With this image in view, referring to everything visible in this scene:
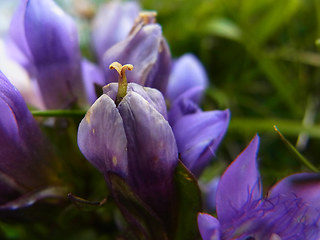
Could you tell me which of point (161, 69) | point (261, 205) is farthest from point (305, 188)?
point (161, 69)

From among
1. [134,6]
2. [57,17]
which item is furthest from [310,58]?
[57,17]

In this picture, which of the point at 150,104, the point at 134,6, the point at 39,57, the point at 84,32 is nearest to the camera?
the point at 150,104

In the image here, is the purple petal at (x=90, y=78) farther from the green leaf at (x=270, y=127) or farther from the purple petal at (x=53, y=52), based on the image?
the green leaf at (x=270, y=127)

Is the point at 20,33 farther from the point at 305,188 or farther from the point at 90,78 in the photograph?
the point at 305,188

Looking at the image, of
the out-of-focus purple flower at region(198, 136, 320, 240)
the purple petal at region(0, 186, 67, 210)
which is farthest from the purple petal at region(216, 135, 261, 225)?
the purple petal at region(0, 186, 67, 210)

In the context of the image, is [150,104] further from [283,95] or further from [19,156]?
[283,95]
